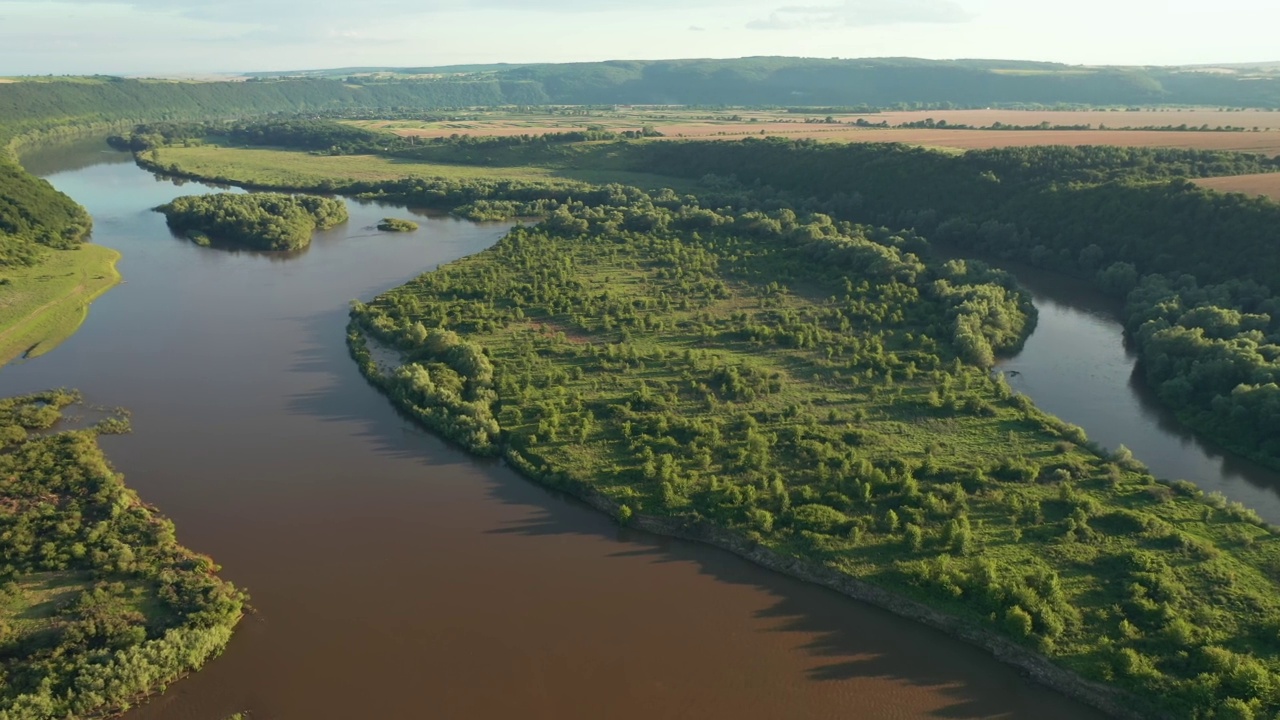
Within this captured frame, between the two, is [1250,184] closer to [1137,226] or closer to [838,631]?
[1137,226]

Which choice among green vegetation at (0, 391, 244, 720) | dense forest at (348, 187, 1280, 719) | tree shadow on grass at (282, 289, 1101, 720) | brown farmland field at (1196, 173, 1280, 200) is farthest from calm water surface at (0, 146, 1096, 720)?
brown farmland field at (1196, 173, 1280, 200)

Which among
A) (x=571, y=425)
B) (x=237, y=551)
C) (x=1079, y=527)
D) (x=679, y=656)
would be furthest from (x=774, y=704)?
(x=237, y=551)

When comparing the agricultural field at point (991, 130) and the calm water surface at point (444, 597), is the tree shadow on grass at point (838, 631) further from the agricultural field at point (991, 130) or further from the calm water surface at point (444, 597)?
the agricultural field at point (991, 130)

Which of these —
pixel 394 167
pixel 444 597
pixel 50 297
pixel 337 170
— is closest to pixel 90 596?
pixel 444 597

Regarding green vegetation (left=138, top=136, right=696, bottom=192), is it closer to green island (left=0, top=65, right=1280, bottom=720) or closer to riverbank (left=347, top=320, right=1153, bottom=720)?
green island (left=0, top=65, right=1280, bottom=720)

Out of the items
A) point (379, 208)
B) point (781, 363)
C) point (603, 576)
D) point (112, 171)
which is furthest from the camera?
point (112, 171)

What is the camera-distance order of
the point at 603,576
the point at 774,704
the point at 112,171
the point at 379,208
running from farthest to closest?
1. the point at 112,171
2. the point at 379,208
3. the point at 603,576
4. the point at 774,704

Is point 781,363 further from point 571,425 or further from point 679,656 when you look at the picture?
point 679,656
